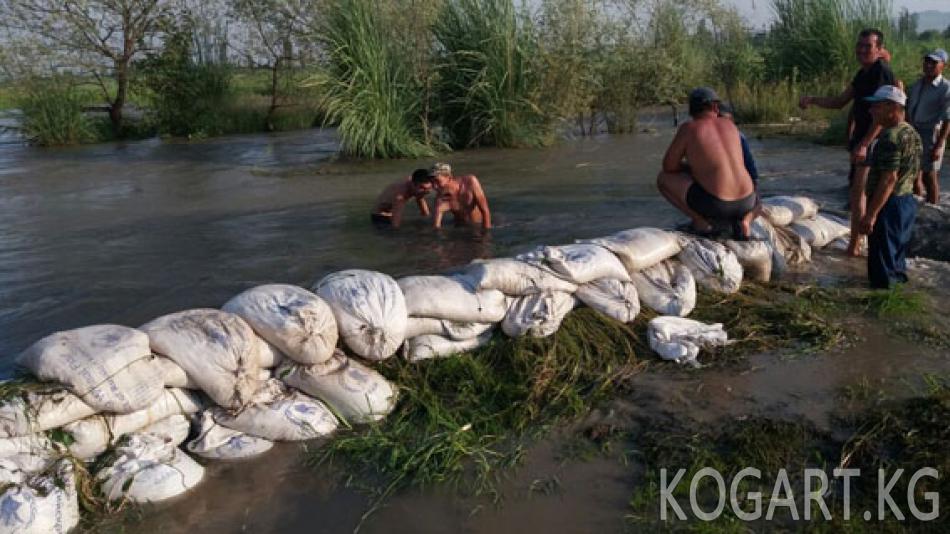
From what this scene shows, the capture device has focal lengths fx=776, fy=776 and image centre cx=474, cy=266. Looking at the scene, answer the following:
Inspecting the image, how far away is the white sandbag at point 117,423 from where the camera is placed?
8.38ft

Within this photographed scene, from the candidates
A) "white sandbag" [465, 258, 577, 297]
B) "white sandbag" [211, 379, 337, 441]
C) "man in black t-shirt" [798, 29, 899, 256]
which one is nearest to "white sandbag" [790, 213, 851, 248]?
"man in black t-shirt" [798, 29, 899, 256]

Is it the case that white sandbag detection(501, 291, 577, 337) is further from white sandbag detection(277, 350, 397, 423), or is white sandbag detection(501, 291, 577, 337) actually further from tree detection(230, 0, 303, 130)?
tree detection(230, 0, 303, 130)

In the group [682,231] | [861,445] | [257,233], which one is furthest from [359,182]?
[861,445]

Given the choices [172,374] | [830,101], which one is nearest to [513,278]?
[172,374]

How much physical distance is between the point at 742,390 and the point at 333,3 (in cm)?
795

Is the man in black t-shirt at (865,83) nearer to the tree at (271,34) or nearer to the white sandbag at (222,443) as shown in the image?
the white sandbag at (222,443)

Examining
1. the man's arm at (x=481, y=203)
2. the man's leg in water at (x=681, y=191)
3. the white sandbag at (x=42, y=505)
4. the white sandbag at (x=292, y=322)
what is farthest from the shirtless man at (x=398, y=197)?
the white sandbag at (x=42, y=505)

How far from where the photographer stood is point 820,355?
130 inches

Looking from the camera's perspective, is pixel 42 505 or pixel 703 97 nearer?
pixel 42 505

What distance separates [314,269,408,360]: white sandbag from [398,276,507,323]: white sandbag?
0.10 meters

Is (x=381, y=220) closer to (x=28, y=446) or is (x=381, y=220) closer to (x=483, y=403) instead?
(x=483, y=403)

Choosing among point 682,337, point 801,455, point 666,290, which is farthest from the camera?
point 666,290

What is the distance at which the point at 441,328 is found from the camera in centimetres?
335

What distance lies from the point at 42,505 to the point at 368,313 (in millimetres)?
1282
